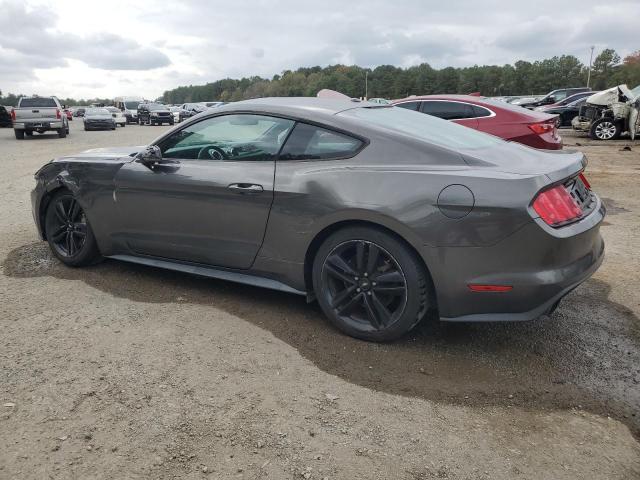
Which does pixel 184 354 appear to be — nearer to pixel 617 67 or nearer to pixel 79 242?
pixel 79 242

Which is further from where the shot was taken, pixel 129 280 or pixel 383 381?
pixel 129 280

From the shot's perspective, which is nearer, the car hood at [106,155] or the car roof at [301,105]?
the car roof at [301,105]

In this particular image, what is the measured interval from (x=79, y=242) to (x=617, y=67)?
105 m

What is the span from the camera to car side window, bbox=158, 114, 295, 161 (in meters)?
3.65

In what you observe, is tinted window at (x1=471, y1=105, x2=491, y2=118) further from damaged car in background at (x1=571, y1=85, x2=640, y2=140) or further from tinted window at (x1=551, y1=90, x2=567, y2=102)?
tinted window at (x1=551, y1=90, x2=567, y2=102)

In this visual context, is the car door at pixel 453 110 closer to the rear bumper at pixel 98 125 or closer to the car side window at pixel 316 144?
the car side window at pixel 316 144

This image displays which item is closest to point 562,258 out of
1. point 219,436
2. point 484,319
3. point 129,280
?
point 484,319

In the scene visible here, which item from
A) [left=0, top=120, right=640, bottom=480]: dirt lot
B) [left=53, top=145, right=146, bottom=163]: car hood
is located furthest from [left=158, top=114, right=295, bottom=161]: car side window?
[left=0, top=120, right=640, bottom=480]: dirt lot

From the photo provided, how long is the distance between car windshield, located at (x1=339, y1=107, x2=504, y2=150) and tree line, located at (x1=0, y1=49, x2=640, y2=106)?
89864 mm

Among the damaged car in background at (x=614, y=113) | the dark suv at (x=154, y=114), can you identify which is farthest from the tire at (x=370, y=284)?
the dark suv at (x=154, y=114)

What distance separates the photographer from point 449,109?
357 inches

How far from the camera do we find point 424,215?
9.83ft

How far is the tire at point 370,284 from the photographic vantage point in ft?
10.3

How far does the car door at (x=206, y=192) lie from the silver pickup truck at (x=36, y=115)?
21.7 meters
